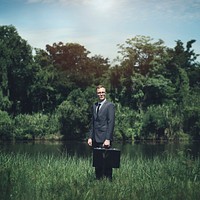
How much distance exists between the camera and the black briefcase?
645 cm

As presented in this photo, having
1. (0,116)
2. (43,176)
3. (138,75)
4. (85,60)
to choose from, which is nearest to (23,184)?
(43,176)

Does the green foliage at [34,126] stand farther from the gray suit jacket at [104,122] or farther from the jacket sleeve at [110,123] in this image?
the jacket sleeve at [110,123]

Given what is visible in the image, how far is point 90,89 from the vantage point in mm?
35344

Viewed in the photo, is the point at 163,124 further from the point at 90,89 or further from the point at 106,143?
the point at 106,143

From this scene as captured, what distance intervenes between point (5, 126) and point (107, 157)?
1018 inches

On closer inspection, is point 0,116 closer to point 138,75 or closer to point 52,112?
point 52,112

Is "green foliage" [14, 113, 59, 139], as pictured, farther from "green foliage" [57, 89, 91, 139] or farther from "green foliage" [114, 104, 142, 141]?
"green foliage" [114, 104, 142, 141]

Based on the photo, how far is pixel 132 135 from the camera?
33.3 meters

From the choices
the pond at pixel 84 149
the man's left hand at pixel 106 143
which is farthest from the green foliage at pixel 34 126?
the man's left hand at pixel 106 143

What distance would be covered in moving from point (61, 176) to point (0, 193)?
6.92 feet

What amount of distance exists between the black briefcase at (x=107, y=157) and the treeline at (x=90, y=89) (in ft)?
84.1

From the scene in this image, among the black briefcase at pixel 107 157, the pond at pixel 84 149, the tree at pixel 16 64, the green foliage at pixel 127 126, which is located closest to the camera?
the black briefcase at pixel 107 157

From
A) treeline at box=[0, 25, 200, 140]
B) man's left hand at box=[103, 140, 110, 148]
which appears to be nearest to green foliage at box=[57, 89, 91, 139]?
treeline at box=[0, 25, 200, 140]

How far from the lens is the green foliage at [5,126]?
103 ft
